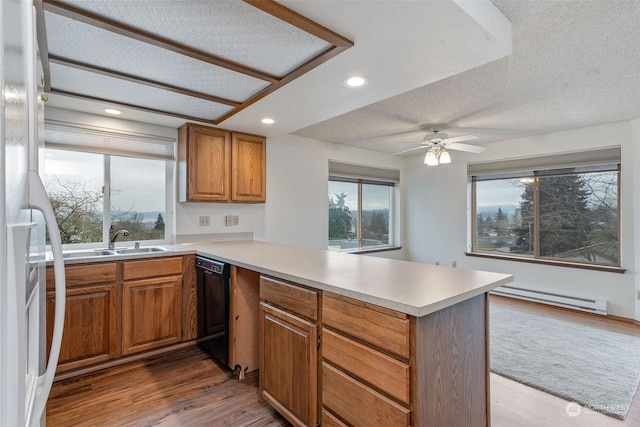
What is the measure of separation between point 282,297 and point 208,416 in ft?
Answer: 2.93

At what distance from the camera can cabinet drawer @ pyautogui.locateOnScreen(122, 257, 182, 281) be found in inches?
97.6

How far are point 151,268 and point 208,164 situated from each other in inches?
46.1

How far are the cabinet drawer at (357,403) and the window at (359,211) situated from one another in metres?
3.27

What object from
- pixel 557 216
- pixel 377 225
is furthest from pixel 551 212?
pixel 377 225

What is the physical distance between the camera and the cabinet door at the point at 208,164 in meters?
3.08

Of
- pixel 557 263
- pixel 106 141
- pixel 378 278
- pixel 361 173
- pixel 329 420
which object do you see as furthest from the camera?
pixel 361 173

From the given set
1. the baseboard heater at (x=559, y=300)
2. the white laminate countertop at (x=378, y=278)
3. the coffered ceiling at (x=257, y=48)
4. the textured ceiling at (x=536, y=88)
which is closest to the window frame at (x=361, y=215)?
the textured ceiling at (x=536, y=88)

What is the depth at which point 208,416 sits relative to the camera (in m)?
1.87

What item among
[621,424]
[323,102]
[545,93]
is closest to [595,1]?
[545,93]

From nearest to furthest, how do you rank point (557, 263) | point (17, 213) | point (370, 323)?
1. point (17, 213)
2. point (370, 323)
3. point (557, 263)

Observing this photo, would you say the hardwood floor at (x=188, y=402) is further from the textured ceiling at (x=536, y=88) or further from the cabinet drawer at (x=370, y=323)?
the textured ceiling at (x=536, y=88)

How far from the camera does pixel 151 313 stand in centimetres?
258

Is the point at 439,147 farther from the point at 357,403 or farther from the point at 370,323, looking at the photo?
the point at 357,403

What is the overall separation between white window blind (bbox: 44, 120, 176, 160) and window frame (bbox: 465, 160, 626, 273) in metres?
4.49
